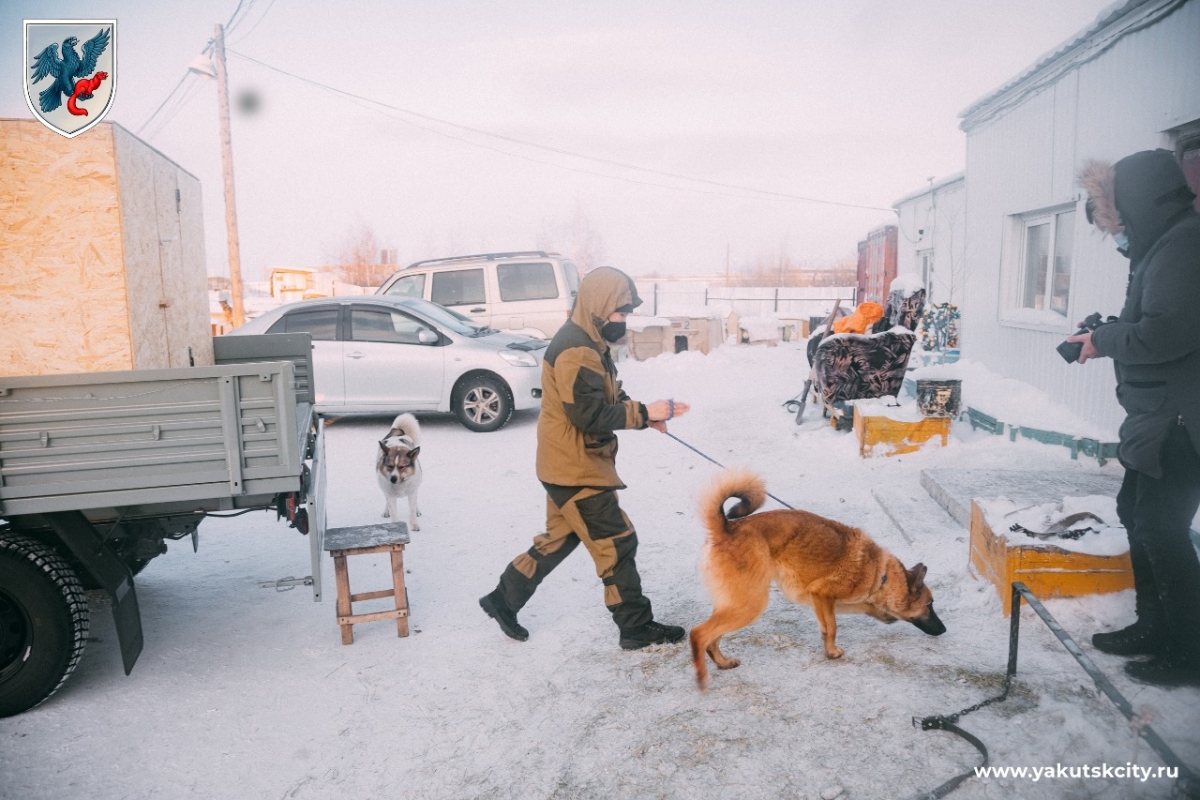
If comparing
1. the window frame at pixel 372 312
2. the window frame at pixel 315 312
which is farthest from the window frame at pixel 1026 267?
the window frame at pixel 315 312

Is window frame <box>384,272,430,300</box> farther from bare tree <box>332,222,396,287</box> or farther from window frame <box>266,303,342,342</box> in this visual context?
bare tree <box>332,222,396,287</box>

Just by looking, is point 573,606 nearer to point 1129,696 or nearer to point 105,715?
point 105,715

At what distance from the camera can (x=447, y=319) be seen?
9.97 m

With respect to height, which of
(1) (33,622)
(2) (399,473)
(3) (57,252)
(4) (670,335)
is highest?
(3) (57,252)

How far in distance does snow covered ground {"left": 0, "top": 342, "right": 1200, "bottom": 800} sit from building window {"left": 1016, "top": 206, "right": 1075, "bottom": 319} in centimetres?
441

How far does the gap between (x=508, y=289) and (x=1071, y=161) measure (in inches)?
312

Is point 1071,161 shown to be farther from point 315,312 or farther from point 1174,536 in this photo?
point 315,312

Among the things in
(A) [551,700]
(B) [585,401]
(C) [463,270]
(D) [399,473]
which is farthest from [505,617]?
(C) [463,270]

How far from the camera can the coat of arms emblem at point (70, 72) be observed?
143 inches

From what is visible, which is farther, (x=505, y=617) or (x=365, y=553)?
(x=365, y=553)

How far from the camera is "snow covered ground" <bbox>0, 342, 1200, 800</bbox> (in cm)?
274

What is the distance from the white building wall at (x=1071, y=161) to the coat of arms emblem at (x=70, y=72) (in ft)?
22.4

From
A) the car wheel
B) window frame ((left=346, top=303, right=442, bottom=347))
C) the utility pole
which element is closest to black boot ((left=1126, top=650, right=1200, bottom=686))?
the car wheel

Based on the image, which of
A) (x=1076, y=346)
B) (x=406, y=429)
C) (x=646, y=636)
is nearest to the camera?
(x=1076, y=346)
